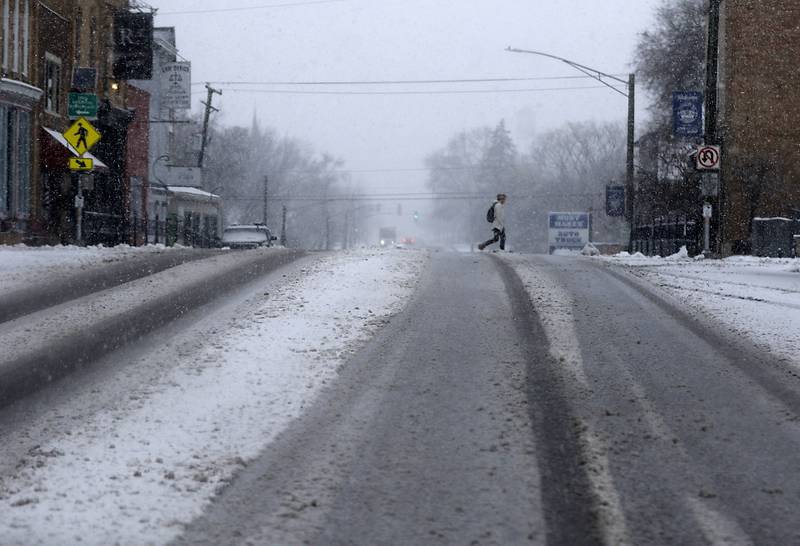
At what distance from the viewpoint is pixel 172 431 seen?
21.2 feet

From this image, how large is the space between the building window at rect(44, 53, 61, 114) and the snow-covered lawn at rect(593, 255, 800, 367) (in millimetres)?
20867

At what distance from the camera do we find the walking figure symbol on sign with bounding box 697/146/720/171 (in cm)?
2341

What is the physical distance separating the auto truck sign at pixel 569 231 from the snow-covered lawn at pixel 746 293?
3776 cm

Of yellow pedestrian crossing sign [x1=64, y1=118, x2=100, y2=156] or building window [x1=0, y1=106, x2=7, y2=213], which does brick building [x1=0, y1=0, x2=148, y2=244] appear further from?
yellow pedestrian crossing sign [x1=64, y1=118, x2=100, y2=156]

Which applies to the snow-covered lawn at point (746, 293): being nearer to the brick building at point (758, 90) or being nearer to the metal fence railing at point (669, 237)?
the metal fence railing at point (669, 237)

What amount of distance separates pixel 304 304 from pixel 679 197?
110ft

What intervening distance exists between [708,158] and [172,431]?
19.4m

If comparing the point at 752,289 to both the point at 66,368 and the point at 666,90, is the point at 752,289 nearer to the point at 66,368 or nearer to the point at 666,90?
the point at 66,368

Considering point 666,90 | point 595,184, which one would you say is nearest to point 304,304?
point 666,90

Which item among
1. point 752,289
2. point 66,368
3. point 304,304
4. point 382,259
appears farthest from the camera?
point 382,259

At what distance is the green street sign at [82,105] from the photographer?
82.5 ft

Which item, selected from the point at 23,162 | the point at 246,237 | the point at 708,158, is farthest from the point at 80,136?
the point at 246,237

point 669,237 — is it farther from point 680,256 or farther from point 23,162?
point 23,162

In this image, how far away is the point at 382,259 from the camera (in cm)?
1688
